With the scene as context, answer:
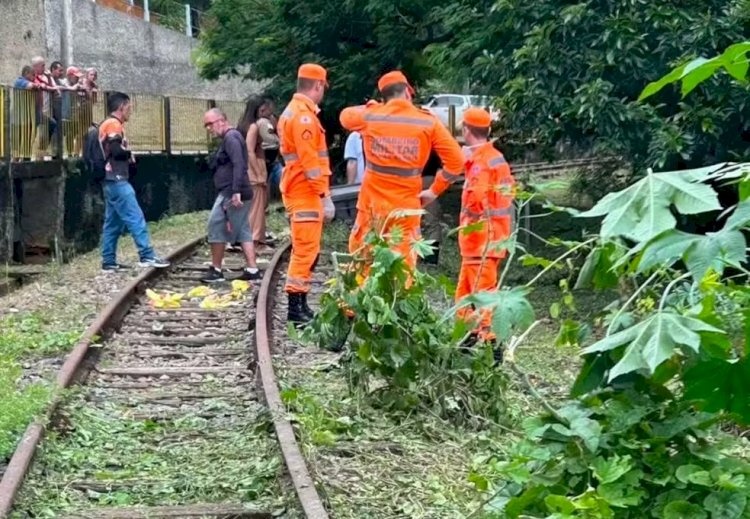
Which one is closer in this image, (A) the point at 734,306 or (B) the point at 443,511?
(A) the point at 734,306

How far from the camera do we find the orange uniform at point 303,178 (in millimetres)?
8969

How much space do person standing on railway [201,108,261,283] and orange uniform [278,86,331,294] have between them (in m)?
2.55

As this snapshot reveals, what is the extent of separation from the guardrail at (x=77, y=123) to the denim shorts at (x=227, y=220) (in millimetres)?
3987

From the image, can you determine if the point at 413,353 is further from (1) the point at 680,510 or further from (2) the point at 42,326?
(2) the point at 42,326

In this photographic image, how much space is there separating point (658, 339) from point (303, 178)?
20.5 ft

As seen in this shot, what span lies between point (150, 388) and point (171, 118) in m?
16.0

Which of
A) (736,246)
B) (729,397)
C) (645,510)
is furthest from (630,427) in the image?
(736,246)

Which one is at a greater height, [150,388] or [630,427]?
[630,427]

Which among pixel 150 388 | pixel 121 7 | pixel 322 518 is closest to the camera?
pixel 322 518

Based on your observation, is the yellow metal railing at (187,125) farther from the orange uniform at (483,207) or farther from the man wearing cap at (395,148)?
the orange uniform at (483,207)

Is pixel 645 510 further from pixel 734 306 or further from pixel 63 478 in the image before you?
pixel 63 478

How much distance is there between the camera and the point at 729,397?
326 cm

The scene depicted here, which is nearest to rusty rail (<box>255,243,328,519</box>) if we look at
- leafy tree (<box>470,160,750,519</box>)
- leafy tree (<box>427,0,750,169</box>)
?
leafy tree (<box>470,160,750,519</box>)

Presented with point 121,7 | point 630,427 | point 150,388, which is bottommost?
point 150,388
